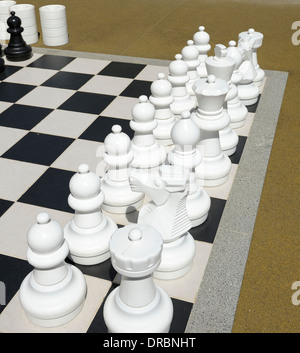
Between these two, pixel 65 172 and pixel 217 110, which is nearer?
pixel 217 110

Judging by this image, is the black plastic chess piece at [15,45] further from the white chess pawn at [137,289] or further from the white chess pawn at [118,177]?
the white chess pawn at [137,289]

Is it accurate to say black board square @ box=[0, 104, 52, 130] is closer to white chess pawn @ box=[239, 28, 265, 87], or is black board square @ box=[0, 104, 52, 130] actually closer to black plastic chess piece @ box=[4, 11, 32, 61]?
black plastic chess piece @ box=[4, 11, 32, 61]

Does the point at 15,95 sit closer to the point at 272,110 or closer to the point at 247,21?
the point at 272,110

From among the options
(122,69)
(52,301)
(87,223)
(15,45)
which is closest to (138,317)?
(52,301)

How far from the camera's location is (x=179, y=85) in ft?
6.69

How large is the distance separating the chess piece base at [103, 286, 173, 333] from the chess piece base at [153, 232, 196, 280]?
0.46 ft

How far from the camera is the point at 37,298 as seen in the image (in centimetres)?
111

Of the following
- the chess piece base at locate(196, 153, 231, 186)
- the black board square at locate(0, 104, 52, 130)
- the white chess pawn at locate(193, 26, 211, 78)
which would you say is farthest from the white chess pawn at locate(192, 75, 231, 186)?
the black board square at locate(0, 104, 52, 130)

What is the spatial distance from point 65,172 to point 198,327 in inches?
36.1

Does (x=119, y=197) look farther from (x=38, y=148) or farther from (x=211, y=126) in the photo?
(x=38, y=148)

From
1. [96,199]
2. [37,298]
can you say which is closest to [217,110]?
[96,199]

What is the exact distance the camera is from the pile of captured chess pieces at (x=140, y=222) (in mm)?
1052

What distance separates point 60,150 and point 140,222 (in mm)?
843

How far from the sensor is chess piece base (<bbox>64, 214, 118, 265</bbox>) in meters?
1.29
